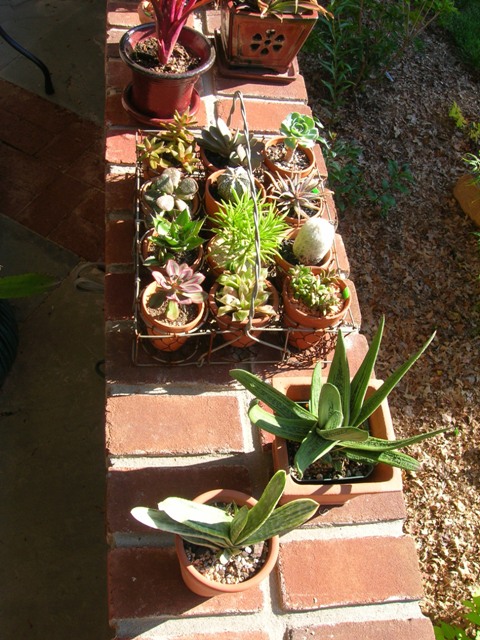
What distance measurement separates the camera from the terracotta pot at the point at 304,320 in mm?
1219

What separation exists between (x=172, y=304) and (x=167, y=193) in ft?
0.94

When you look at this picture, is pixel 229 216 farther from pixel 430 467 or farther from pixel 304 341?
pixel 430 467

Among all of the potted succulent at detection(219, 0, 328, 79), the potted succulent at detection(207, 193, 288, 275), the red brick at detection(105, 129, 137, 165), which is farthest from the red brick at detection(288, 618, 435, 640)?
the potted succulent at detection(219, 0, 328, 79)

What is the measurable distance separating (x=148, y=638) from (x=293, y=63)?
1534 millimetres

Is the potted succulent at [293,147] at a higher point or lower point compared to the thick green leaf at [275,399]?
higher

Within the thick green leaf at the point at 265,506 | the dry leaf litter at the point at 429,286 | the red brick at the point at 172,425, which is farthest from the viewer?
the dry leaf litter at the point at 429,286

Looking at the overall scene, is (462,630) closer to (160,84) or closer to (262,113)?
(262,113)

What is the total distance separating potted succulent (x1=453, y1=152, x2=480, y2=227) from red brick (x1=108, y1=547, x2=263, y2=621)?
6.36 ft

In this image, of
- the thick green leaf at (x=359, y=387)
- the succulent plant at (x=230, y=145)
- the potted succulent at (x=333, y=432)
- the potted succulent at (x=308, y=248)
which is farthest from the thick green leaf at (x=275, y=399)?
the succulent plant at (x=230, y=145)

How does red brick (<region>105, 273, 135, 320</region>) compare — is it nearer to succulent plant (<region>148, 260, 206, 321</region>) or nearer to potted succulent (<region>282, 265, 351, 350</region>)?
succulent plant (<region>148, 260, 206, 321</region>)

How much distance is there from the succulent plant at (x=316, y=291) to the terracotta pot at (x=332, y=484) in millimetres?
157

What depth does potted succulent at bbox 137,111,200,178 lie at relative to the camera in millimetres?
1363

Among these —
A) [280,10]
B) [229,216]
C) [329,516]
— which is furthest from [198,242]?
[280,10]

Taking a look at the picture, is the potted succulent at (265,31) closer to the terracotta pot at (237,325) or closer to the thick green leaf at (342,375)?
the terracotta pot at (237,325)
